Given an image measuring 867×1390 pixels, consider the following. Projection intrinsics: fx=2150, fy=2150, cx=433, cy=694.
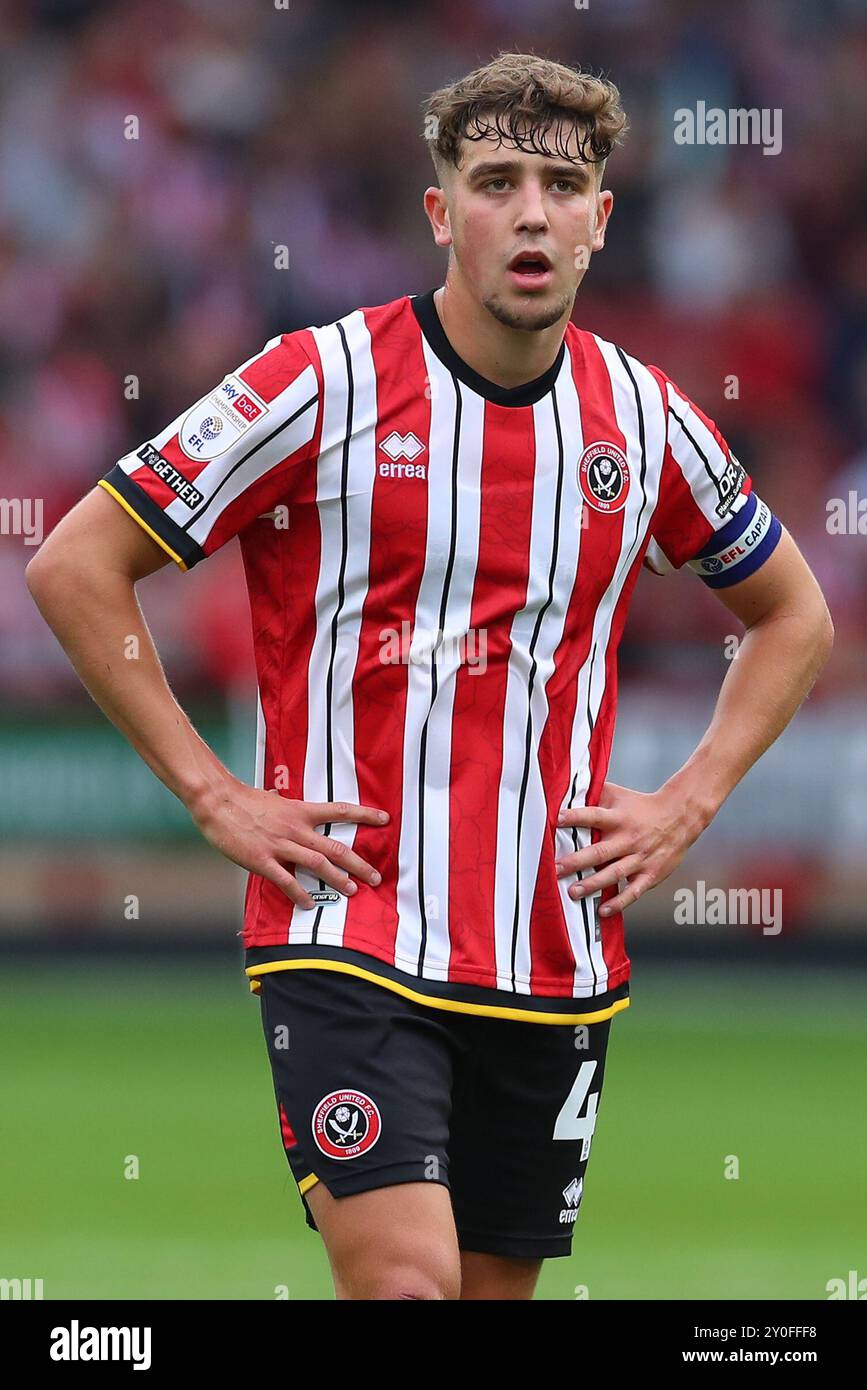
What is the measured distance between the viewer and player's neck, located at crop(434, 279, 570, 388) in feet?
12.3

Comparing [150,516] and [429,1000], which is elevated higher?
[150,516]

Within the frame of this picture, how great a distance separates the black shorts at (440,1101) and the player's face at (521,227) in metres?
1.19

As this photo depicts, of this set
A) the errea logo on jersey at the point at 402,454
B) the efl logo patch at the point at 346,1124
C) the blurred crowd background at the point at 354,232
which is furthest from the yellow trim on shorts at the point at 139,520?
the blurred crowd background at the point at 354,232

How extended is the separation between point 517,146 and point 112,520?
3.10 ft

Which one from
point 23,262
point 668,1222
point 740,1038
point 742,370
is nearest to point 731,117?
point 742,370

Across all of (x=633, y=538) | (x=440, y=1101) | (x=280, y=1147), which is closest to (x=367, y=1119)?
(x=440, y=1101)

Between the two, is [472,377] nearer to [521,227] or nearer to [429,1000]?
[521,227]

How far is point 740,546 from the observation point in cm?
406

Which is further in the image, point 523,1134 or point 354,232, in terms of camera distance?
point 354,232

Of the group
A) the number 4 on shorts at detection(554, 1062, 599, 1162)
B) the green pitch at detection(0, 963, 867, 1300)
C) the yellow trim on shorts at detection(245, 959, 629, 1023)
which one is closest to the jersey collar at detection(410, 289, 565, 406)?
the yellow trim on shorts at detection(245, 959, 629, 1023)

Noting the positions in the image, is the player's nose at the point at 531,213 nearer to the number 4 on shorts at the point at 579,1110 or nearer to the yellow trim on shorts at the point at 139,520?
the yellow trim on shorts at the point at 139,520

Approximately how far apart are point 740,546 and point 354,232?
914cm

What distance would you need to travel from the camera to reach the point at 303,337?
12.1ft

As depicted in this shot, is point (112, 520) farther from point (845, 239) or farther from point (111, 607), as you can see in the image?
point (845, 239)
